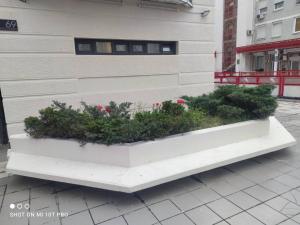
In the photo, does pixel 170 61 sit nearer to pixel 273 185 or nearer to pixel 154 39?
pixel 154 39

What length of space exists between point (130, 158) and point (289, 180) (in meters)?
2.31

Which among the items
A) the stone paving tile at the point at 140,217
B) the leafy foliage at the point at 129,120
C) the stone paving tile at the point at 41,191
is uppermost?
the leafy foliage at the point at 129,120

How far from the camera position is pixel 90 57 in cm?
502

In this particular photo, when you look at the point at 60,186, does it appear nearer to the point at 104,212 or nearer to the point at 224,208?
the point at 104,212

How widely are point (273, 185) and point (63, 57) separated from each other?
4558 mm

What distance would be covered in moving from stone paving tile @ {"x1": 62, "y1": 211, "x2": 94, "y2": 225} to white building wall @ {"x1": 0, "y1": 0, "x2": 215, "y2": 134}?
2.96 m

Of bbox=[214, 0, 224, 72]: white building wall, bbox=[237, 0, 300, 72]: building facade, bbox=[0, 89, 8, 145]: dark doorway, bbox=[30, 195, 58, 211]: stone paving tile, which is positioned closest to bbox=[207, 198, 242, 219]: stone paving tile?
bbox=[30, 195, 58, 211]: stone paving tile

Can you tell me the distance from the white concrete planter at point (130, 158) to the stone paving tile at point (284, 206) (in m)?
0.80

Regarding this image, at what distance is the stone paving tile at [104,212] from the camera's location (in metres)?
2.49

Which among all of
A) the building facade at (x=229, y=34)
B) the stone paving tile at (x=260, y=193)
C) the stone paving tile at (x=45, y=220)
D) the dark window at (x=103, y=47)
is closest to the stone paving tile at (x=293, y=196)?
the stone paving tile at (x=260, y=193)

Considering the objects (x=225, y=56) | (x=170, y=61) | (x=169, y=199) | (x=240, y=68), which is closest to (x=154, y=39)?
(x=170, y=61)

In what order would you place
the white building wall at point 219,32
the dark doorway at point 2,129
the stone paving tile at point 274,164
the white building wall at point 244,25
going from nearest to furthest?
the stone paving tile at point 274,164
the dark doorway at point 2,129
the white building wall at point 244,25
the white building wall at point 219,32

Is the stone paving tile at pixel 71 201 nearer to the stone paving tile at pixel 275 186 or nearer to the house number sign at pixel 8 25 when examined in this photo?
the stone paving tile at pixel 275 186

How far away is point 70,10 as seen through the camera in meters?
4.75
